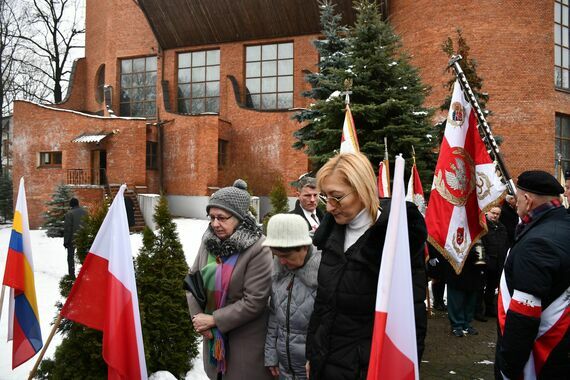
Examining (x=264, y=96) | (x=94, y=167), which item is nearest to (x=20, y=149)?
(x=94, y=167)

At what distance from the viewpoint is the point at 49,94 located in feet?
129

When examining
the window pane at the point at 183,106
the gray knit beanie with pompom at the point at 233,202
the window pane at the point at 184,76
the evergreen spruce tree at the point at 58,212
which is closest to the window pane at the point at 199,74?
the window pane at the point at 184,76

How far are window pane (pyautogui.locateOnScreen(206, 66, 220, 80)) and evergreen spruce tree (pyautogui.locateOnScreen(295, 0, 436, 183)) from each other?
17.2 meters

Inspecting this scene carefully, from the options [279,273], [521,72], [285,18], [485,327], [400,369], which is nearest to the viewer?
[400,369]

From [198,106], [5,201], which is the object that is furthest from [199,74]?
[5,201]

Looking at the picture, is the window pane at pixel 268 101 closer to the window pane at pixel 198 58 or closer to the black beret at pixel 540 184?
the window pane at pixel 198 58

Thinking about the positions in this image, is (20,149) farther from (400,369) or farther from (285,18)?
(400,369)

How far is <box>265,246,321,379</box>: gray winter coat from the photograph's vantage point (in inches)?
113

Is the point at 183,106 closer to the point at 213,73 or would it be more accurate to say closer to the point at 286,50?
the point at 213,73

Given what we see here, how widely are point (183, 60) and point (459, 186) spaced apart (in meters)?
26.2

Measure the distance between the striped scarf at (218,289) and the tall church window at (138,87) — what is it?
90.2 ft

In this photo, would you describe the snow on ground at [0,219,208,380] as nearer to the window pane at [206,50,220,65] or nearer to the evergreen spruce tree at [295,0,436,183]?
the evergreen spruce tree at [295,0,436,183]

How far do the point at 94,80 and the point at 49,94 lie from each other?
34.4 ft

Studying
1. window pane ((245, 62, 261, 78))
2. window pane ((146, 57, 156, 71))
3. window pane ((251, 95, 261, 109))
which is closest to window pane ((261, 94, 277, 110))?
window pane ((251, 95, 261, 109))
